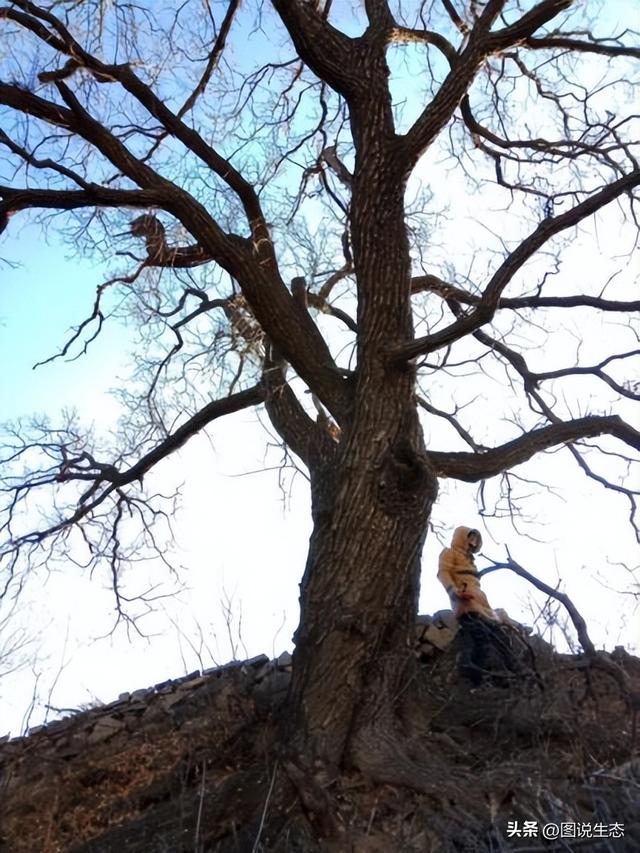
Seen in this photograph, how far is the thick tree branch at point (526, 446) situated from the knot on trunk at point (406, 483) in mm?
790

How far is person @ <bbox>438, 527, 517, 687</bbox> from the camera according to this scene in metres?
5.80

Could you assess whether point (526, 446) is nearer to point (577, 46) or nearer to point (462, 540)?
point (462, 540)

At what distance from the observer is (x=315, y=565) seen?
5.20 metres

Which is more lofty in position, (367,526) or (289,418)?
(289,418)

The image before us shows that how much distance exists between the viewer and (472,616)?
6152 mm

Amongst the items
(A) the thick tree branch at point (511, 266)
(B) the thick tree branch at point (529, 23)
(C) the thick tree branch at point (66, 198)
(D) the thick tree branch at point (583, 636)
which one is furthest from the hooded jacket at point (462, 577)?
(B) the thick tree branch at point (529, 23)

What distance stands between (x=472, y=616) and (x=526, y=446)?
1.27m

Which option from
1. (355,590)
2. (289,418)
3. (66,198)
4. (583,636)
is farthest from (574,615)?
(66,198)

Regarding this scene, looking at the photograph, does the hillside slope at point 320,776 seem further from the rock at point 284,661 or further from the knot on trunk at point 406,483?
the knot on trunk at point 406,483

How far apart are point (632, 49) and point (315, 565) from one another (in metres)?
5.05

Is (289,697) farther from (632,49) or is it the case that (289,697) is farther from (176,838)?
(632,49)

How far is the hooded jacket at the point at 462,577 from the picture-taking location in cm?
627

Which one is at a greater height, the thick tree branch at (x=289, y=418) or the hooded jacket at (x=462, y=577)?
the thick tree branch at (x=289, y=418)

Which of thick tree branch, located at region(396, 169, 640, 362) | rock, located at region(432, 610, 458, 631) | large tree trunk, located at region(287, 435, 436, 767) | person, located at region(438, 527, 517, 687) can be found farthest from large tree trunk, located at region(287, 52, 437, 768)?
rock, located at region(432, 610, 458, 631)
